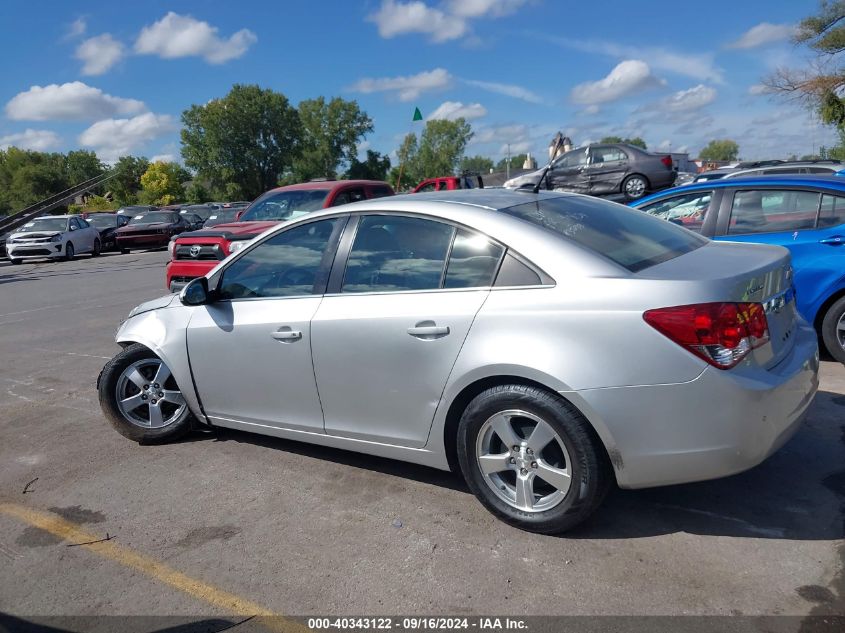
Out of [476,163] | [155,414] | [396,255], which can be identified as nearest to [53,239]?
[155,414]

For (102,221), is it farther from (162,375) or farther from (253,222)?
(162,375)

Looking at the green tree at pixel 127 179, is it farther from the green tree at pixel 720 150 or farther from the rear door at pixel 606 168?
the green tree at pixel 720 150

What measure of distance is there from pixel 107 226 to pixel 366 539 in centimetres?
2708

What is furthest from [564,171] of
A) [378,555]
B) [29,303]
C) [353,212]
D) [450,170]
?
[450,170]

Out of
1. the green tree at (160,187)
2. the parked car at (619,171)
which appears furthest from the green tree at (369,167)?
the parked car at (619,171)

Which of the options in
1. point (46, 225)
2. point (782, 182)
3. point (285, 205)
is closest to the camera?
point (782, 182)

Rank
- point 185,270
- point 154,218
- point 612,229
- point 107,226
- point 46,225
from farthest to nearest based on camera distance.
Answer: point 154,218, point 107,226, point 46,225, point 185,270, point 612,229

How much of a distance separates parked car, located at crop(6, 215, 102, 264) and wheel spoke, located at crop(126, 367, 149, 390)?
21.5m

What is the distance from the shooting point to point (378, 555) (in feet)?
10.6

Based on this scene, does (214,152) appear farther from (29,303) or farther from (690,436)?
(690,436)

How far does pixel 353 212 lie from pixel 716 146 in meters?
191

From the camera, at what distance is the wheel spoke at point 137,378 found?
479 cm

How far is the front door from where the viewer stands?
3.95m

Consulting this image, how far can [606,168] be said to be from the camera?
16438mm
